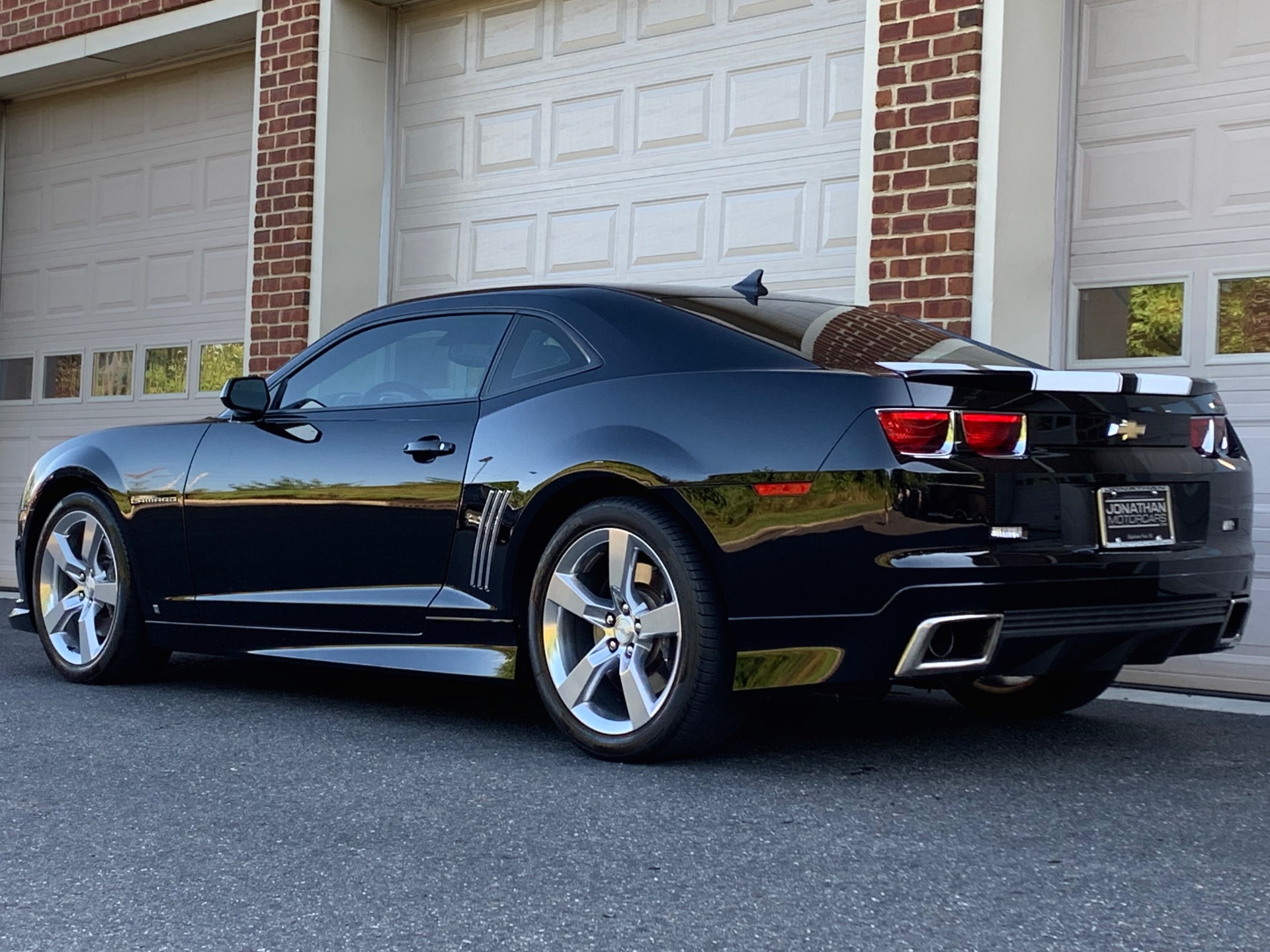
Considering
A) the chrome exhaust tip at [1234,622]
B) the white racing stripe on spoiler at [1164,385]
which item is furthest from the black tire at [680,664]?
the chrome exhaust tip at [1234,622]

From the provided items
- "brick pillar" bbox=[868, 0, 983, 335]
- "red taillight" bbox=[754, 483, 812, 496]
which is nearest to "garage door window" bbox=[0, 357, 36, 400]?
"brick pillar" bbox=[868, 0, 983, 335]

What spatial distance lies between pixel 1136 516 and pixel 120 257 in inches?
376

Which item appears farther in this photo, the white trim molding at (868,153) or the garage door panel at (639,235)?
the garage door panel at (639,235)

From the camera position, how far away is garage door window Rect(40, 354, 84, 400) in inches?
498

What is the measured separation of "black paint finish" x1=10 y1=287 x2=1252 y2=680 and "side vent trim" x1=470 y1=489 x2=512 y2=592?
2 centimetres

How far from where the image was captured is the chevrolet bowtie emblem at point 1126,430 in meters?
4.30

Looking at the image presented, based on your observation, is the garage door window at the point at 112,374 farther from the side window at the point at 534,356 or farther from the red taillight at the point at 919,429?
the red taillight at the point at 919,429

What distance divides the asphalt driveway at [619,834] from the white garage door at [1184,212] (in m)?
1.92

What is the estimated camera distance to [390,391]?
213 inches

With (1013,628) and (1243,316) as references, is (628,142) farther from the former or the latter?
(1013,628)

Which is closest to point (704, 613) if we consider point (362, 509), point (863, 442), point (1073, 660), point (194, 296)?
point (863, 442)

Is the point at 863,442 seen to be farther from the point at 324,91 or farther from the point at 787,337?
the point at 324,91

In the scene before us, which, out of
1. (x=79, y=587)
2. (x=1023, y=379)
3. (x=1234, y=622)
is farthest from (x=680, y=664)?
(x=79, y=587)

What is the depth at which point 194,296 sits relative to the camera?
11664 millimetres
